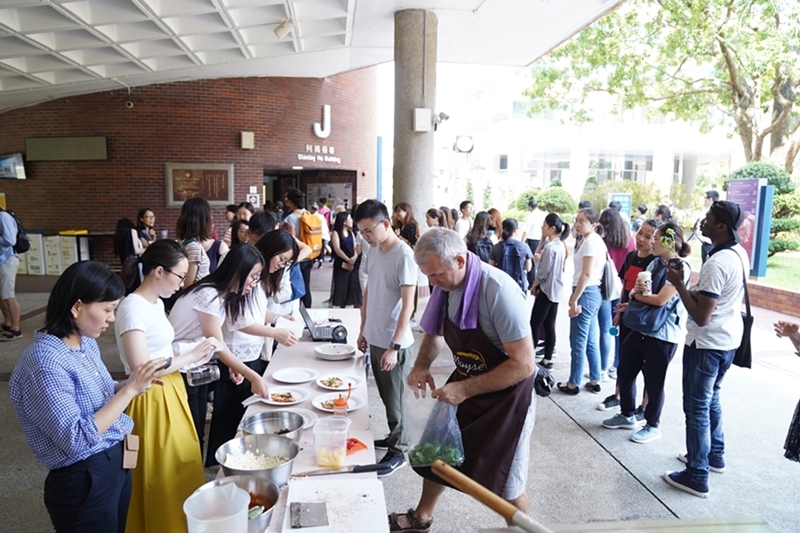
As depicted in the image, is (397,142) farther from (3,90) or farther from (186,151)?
(3,90)

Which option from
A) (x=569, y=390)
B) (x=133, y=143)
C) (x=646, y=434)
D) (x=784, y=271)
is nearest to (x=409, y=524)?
(x=646, y=434)

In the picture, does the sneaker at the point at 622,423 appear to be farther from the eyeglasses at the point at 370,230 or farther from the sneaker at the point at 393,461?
the eyeglasses at the point at 370,230

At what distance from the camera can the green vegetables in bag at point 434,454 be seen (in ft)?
8.32

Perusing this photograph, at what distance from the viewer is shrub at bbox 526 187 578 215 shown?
2245 centimetres

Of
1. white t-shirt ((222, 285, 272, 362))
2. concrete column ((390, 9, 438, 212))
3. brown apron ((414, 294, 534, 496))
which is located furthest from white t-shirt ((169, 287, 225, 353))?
concrete column ((390, 9, 438, 212))

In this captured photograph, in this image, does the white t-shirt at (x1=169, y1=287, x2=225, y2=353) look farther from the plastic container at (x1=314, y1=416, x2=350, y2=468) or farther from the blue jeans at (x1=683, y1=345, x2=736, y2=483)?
the blue jeans at (x1=683, y1=345, x2=736, y2=483)

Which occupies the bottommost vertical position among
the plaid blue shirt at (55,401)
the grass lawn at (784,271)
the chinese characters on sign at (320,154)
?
the grass lawn at (784,271)

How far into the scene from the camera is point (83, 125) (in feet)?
37.7

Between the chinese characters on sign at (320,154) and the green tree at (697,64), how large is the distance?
7.00 metres

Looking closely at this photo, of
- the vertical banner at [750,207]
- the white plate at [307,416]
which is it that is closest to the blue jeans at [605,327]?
the white plate at [307,416]

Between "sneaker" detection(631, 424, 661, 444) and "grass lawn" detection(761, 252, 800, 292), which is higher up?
"grass lawn" detection(761, 252, 800, 292)

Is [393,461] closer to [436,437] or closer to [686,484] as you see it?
[436,437]

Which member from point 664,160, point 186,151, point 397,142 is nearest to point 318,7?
point 397,142

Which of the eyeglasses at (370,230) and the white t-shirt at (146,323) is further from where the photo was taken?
the eyeglasses at (370,230)
